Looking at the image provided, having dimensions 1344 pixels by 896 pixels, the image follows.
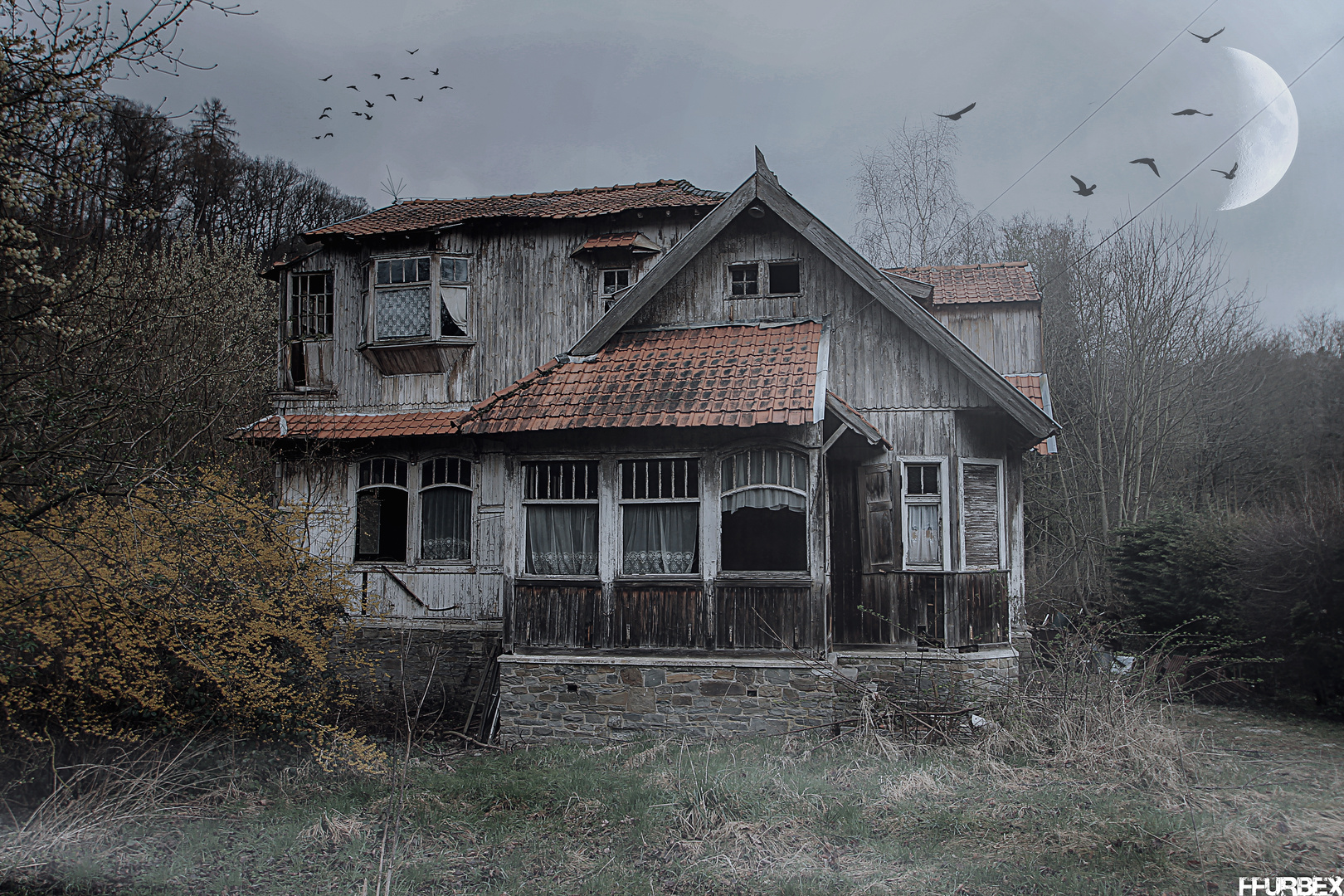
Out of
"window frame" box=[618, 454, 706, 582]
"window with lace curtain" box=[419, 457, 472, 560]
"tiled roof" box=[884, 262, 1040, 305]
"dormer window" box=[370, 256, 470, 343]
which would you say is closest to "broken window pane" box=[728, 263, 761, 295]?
"window frame" box=[618, 454, 706, 582]

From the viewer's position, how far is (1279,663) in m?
13.0

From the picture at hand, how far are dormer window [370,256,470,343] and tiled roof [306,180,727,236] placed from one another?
62 cm

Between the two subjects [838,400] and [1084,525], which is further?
[1084,525]

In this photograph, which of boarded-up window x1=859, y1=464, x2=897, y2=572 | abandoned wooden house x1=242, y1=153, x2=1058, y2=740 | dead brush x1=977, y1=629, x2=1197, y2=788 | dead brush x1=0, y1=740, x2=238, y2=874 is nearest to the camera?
dead brush x1=0, y1=740, x2=238, y2=874

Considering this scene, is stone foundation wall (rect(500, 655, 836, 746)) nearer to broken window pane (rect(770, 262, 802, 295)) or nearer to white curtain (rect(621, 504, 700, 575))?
white curtain (rect(621, 504, 700, 575))

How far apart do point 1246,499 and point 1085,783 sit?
728 inches

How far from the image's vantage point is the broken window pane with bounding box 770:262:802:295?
38.4 ft

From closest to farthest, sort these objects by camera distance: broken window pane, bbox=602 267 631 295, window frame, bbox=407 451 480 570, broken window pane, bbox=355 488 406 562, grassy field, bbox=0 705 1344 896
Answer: grassy field, bbox=0 705 1344 896 → window frame, bbox=407 451 480 570 → broken window pane, bbox=355 488 406 562 → broken window pane, bbox=602 267 631 295

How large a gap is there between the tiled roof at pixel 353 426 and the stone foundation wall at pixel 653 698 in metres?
4.50

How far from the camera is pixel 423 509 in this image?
13695 millimetres

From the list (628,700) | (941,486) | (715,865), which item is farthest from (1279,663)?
(715,865)

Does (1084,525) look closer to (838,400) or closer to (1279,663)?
(1279,663)

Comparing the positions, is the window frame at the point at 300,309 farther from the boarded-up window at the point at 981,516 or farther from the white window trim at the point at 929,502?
the boarded-up window at the point at 981,516

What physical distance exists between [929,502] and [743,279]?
13.0 feet
